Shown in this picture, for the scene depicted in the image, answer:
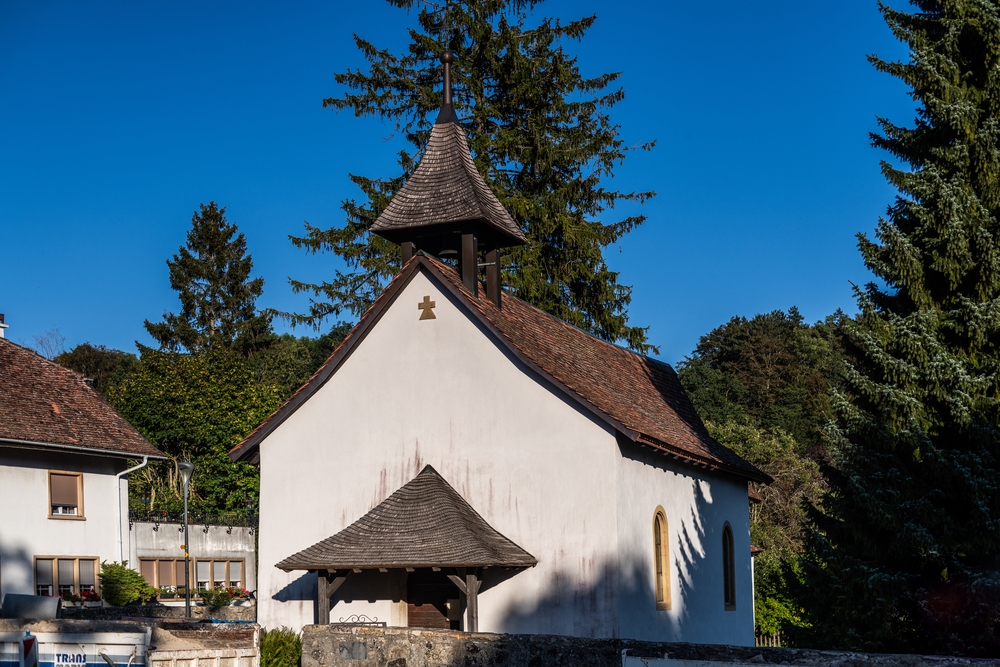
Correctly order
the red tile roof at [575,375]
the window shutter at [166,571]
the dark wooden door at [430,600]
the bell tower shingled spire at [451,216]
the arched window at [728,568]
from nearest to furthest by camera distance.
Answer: the red tile roof at [575,375] < the dark wooden door at [430,600] < the bell tower shingled spire at [451,216] < the arched window at [728,568] < the window shutter at [166,571]

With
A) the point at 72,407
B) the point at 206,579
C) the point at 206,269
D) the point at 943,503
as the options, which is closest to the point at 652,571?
the point at 943,503

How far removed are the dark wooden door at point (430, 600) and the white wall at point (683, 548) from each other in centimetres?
330

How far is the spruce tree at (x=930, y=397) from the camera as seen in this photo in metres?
14.3

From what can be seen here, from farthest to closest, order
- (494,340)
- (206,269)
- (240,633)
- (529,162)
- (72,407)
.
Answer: (206,269) < (529,162) < (72,407) < (494,340) < (240,633)

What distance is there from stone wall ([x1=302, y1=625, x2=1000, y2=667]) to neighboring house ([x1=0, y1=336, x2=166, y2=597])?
16.3 meters

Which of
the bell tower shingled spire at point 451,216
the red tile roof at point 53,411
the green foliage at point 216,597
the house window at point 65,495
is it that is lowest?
the green foliage at point 216,597

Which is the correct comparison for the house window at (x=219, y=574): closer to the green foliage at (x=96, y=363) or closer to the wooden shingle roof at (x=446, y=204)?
the wooden shingle roof at (x=446, y=204)

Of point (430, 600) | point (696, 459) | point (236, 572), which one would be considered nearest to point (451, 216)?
point (696, 459)

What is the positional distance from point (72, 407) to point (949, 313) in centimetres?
2451

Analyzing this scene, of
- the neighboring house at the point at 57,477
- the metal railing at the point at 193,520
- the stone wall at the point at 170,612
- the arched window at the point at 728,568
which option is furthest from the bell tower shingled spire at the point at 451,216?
the metal railing at the point at 193,520

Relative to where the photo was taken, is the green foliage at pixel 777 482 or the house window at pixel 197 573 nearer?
the house window at pixel 197 573

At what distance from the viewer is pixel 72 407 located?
105ft

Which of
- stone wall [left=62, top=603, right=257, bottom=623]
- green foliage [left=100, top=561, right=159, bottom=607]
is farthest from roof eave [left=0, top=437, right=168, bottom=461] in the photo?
stone wall [left=62, top=603, right=257, bottom=623]

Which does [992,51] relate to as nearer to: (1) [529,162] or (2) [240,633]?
(2) [240,633]
